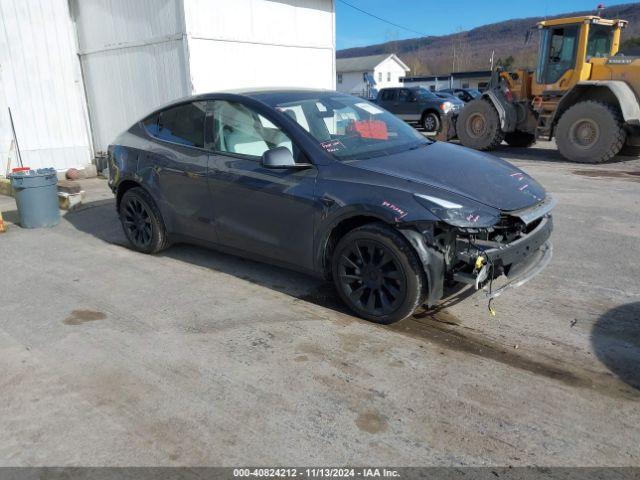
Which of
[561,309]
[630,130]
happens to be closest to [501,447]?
[561,309]

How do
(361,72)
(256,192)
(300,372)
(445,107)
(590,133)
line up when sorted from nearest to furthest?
(300,372)
(256,192)
(590,133)
(445,107)
(361,72)

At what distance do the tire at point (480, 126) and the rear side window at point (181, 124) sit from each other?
9.66 meters

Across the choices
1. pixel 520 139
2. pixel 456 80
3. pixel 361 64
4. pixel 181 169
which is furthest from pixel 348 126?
pixel 361 64

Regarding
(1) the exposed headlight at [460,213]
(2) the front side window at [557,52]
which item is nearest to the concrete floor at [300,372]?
(1) the exposed headlight at [460,213]

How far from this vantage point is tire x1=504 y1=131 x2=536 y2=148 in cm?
1407

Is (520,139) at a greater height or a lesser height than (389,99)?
lesser

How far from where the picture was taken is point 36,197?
6.65m

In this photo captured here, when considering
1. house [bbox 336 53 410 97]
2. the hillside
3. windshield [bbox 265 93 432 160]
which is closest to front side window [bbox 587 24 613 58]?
windshield [bbox 265 93 432 160]

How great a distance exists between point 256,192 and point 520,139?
39.0ft

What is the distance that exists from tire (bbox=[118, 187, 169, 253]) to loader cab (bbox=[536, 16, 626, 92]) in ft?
33.3

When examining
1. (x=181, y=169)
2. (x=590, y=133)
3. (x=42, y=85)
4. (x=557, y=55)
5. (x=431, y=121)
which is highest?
(x=557, y=55)

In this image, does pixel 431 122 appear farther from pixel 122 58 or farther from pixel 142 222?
pixel 142 222

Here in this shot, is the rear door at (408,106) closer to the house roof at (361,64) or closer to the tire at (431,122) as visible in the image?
the tire at (431,122)

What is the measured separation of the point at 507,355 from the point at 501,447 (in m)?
0.94
